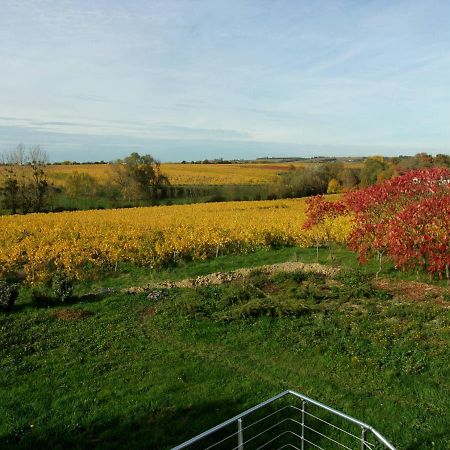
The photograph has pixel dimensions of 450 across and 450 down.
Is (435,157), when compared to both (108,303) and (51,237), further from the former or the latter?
(108,303)

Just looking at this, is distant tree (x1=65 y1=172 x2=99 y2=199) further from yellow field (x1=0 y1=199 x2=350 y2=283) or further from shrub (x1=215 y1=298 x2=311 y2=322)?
shrub (x1=215 y1=298 x2=311 y2=322)

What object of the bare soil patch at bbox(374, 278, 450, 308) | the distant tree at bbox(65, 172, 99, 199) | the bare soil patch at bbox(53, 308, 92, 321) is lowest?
the bare soil patch at bbox(53, 308, 92, 321)

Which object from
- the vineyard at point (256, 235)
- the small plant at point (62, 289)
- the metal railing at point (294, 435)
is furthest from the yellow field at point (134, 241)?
the metal railing at point (294, 435)

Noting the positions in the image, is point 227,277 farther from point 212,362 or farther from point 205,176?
point 205,176

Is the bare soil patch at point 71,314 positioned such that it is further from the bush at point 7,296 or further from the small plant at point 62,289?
the bush at point 7,296

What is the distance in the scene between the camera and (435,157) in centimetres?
7144

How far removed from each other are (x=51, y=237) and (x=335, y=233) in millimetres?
16571

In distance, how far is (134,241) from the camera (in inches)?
912

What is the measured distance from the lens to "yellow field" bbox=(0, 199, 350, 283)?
70.1ft

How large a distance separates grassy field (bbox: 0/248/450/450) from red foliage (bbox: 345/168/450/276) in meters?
1.46

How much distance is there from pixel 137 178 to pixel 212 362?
51390mm

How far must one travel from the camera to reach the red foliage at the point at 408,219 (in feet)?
44.2

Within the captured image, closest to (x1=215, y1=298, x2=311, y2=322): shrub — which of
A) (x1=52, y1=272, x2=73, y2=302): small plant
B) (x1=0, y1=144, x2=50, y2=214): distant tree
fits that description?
(x1=52, y1=272, x2=73, y2=302): small plant

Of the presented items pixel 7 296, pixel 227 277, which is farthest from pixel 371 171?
pixel 7 296
